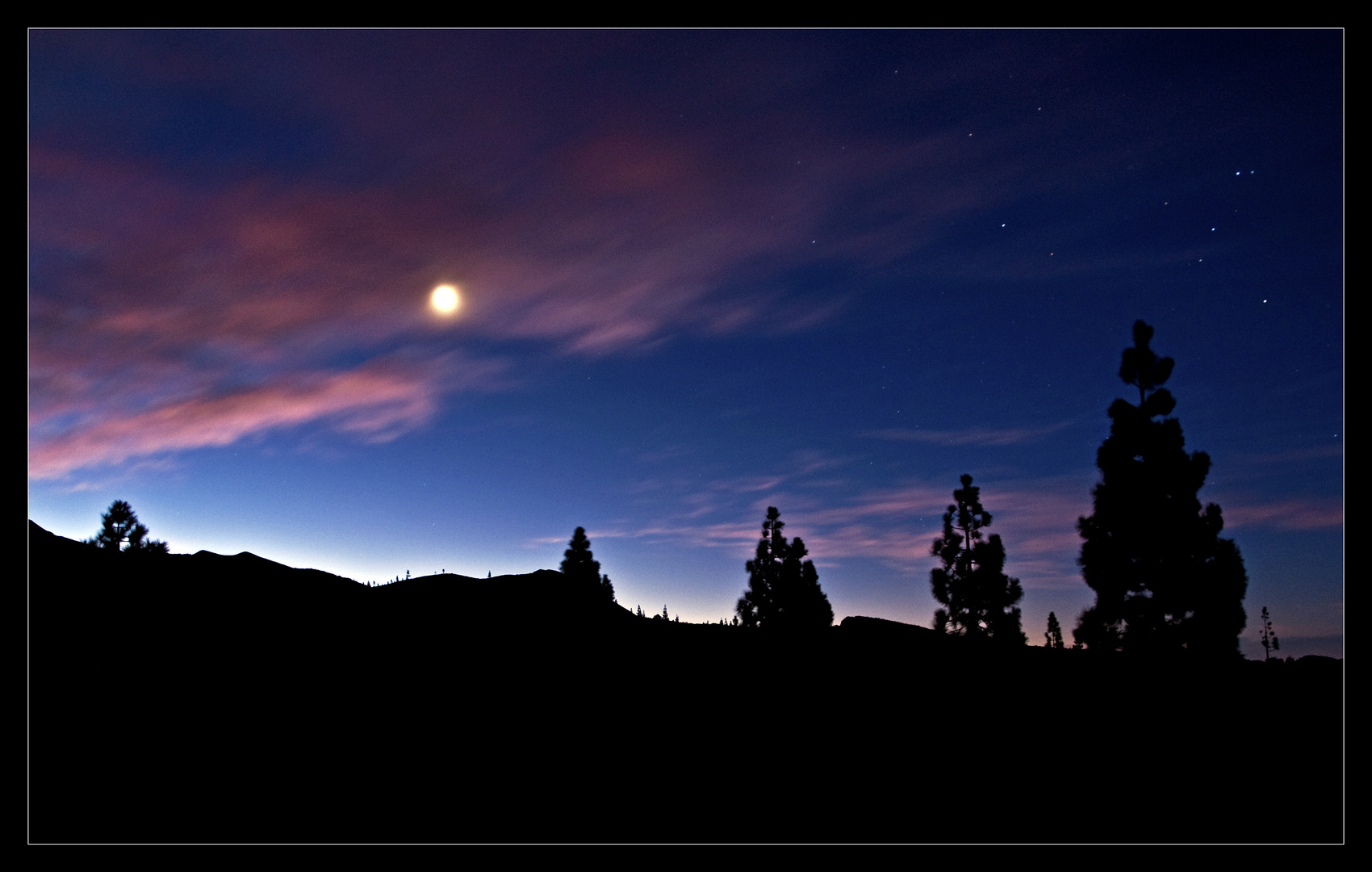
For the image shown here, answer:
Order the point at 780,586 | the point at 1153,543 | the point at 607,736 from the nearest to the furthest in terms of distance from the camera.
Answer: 1. the point at 607,736
2. the point at 1153,543
3. the point at 780,586

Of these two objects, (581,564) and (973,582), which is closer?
(973,582)

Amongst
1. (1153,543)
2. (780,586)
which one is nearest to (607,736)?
(1153,543)

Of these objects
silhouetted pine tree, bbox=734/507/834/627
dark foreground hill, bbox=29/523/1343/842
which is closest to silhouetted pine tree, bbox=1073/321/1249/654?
dark foreground hill, bbox=29/523/1343/842

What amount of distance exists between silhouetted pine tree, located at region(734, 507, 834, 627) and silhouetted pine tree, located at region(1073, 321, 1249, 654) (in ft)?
59.5

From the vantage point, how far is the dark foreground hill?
812cm

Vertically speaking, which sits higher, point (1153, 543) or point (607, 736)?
point (1153, 543)

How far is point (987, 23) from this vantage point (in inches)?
226

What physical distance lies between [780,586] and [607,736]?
2763 centimetres

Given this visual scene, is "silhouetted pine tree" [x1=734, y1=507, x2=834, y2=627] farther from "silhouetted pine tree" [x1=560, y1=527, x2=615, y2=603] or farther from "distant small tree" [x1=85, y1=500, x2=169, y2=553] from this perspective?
"distant small tree" [x1=85, y1=500, x2=169, y2=553]

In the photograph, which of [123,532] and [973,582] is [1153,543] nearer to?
[973,582]

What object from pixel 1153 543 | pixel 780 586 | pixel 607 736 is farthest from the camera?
pixel 780 586

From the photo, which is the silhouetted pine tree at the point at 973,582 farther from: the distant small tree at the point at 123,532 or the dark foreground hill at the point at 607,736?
the distant small tree at the point at 123,532

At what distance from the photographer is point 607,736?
36.1 ft
